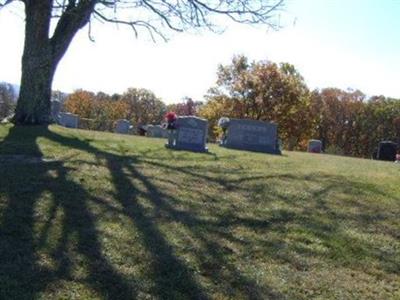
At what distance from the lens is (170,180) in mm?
8344

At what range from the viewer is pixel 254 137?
59.6 feet

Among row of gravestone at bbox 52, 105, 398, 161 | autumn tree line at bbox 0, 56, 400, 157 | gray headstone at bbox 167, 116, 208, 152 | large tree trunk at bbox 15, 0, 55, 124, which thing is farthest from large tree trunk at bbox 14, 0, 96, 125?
autumn tree line at bbox 0, 56, 400, 157

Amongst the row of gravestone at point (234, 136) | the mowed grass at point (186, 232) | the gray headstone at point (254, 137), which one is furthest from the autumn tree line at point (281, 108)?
the mowed grass at point (186, 232)

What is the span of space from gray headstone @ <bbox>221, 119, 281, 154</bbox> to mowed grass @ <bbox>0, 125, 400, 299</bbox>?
323 inches

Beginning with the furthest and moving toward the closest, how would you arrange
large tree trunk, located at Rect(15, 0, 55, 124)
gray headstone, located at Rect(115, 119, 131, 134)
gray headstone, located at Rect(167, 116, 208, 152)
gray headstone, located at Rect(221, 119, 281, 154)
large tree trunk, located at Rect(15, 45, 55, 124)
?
1. gray headstone, located at Rect(115, 119, 131, 134)
2. gray headstone, located at Rect(221, 119, 281, 154)
3. large tree trunk, located at Rect(15, 45, 55, 124)
4. large tree trunk, located at Rect(15, 0, 55, 124)
5. gray headstone, located at Rect(167, 116, 208, 152)

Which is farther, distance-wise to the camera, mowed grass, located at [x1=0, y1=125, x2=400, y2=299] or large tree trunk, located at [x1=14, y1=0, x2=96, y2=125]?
large tree trunk, located at [x1=14, y1=0, x2=96, y2=125]

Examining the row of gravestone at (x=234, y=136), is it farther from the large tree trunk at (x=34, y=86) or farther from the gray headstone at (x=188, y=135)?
the large tree trunk at (x=34, y=86)

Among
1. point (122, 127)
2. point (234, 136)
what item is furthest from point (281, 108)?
point (234, 136)

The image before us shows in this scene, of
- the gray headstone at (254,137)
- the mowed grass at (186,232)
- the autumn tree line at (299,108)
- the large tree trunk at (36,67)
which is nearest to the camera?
the mowed grass at (186,232)

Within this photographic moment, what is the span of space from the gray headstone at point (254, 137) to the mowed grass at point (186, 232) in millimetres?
8213

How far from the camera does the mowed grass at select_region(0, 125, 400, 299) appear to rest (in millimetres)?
4488

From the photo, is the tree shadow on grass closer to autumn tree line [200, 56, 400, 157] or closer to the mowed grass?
the mowed grass

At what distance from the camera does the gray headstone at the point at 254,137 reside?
18.0 meters

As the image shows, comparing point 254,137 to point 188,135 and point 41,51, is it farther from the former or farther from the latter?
point 41,51
